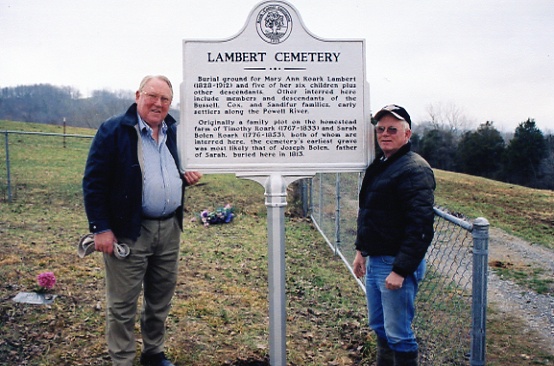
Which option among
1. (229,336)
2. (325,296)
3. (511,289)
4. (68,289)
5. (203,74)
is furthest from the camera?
(511,289)

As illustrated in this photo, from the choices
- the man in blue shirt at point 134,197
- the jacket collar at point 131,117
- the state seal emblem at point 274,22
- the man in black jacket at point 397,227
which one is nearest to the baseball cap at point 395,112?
the man in black jacket at point 397,227

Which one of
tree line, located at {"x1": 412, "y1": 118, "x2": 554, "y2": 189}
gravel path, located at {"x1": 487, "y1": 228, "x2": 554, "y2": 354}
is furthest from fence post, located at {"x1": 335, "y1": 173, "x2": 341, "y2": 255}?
tree line, located at {"x1": 412, "y1": 118, "x2": 554, "y2": 189}

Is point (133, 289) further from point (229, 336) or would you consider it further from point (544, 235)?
point (544, 235)

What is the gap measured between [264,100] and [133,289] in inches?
64.4

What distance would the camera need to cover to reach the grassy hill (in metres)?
4.32

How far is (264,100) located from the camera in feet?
11.1

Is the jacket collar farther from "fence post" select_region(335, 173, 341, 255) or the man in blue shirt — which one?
"fence post" select_region(335, 173, 341, 255)

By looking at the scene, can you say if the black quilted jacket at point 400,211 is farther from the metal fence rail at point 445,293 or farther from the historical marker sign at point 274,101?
the historical marker sign at point 274,101

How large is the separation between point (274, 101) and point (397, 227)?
119 cm

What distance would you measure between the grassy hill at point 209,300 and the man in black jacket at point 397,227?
141 centimetres

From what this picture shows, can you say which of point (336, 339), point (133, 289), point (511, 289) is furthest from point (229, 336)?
point (511, 289)

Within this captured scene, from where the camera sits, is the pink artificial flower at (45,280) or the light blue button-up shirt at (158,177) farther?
the pink artificial flower at (45,280)

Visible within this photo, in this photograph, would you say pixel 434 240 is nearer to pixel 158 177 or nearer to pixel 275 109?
pixel 275 109

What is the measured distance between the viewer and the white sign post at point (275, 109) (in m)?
3.34
